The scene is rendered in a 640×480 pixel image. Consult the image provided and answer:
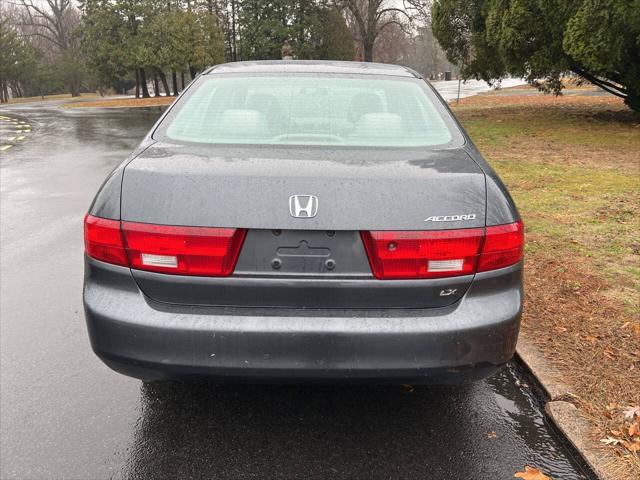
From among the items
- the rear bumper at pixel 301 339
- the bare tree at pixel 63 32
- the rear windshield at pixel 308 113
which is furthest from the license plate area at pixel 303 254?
the bare tree at pixel 63 32

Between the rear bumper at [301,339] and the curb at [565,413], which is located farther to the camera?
the curb at [565,413]

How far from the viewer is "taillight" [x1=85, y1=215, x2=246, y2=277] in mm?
2109

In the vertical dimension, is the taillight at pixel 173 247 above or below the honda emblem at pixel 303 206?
below

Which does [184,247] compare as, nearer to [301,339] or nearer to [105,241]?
[105,241]

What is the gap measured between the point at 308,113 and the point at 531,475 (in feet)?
6.48

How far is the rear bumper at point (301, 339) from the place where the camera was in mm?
2145

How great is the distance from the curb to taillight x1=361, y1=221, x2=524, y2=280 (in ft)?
3.23

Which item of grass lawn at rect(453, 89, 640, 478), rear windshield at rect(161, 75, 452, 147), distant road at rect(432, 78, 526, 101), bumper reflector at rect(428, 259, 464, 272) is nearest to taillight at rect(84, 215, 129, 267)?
rear windshield at rect(161, 75, 452, 147)

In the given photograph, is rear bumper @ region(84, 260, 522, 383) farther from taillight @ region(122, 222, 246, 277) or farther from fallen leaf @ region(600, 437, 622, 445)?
fallen leaf @ region(600, 437, 622, 445)

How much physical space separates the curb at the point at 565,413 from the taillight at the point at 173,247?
175 cm

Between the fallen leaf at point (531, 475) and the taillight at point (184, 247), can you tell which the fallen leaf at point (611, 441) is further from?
the taillight at point (184, 247)

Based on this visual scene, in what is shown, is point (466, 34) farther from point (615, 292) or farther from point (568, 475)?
point (568, 475)

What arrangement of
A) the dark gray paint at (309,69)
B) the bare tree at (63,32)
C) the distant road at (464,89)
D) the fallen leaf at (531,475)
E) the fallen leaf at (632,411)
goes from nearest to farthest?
the fallen leaf at (531,475), the fallen leaf at (632,411), the dark gray paint at (309,69), the distant road at (464,89), the bare tree at (63,32)

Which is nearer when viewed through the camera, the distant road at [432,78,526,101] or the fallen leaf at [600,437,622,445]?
the fallen leaf at [600,437,622,445]
